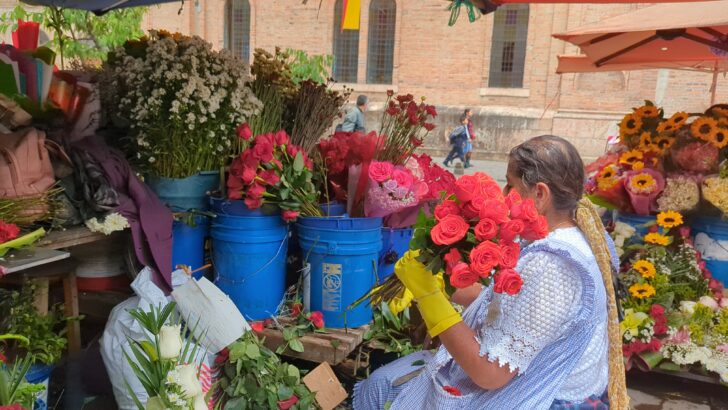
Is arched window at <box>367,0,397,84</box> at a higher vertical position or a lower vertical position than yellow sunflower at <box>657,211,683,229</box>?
higher

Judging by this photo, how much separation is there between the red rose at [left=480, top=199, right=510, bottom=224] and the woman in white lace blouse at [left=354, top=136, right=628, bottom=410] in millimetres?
229

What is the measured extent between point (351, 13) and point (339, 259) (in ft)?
3.87

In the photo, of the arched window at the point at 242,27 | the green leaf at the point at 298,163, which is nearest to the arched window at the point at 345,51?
the arched window at the point at 242,27

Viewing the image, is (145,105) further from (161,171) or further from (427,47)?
(427,47)

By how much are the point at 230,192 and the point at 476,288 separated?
3.83ft

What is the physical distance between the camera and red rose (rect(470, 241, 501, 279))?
1516mm

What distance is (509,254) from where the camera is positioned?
1556mm

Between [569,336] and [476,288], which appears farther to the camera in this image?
[476,288]

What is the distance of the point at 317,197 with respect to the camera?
2.80m

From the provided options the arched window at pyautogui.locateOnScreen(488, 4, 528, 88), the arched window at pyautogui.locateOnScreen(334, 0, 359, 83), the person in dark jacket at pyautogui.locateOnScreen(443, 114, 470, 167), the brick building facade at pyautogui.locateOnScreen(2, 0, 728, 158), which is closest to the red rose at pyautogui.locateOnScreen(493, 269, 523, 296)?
the person in dark jacket at pyautogui.locateOnScreen(443, 114, 470, 167)

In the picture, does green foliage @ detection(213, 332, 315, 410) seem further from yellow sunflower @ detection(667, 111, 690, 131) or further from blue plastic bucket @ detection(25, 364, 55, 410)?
yellow sunflower @ detection(667, 111, 690, 131)

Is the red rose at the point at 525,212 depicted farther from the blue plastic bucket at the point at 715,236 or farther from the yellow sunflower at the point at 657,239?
the blue plastic bucket at the point at 715,236

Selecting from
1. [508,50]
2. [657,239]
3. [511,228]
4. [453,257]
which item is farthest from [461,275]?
[508,50]

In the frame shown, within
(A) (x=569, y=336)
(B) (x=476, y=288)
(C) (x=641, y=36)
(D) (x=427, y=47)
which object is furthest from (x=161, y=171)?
(D) (x=427, y=47)
